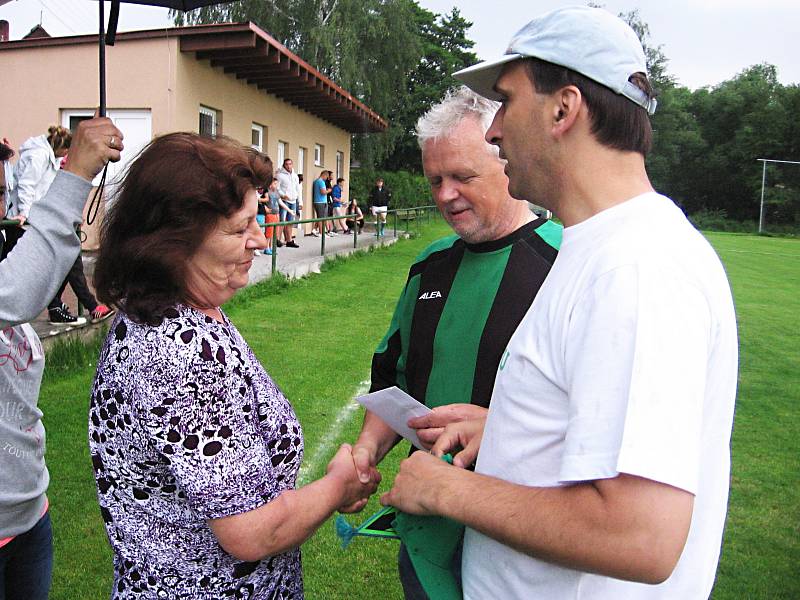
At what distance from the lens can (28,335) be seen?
2365 millimetres

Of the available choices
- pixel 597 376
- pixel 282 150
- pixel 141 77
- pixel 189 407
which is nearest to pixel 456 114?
pixel 189 407

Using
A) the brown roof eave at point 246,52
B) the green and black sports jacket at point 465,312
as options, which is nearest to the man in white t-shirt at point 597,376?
the green and black sports jacket at point 465,312

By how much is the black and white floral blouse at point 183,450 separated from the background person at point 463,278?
583 millimetres

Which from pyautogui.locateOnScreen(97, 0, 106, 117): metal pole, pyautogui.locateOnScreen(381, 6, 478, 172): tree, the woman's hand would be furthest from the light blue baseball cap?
pyautogui.locateOnScreen(381, 6, 478, 172): tree

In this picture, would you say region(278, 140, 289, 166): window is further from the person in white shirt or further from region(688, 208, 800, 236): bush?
region(688, 208, 800, 236): bush

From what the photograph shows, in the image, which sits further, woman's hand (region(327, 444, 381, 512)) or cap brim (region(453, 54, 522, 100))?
woman's hand (region(327, 444, 381, 512))

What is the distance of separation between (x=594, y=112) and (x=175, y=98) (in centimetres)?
1458

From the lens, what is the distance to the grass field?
12.9ft

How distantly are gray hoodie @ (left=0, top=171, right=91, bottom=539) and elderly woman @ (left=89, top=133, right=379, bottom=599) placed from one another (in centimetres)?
13

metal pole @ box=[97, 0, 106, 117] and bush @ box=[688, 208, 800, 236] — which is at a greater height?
metal pole @ box=[97, 0, 106, 117]

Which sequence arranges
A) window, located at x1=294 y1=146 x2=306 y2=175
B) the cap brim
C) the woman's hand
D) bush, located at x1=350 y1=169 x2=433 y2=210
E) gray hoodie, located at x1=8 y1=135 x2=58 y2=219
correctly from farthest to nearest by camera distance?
bush, located at x1=350 y1=169 x2=433 y2=210 → window, located at x1=294 y1=146 x2=306 y2=175 → gray hoodie, located at x1=8 y1=135 x2=58 y2=219 → the woman's hand → the cap brim

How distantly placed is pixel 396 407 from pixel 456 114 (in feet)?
3.61

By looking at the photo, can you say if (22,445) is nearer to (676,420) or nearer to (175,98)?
(676,420)

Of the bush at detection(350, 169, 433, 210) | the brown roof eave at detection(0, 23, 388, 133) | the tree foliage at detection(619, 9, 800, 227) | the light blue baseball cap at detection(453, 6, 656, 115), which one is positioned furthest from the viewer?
the tree foliage at detection(619, 9, 800, 227)
